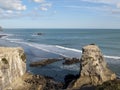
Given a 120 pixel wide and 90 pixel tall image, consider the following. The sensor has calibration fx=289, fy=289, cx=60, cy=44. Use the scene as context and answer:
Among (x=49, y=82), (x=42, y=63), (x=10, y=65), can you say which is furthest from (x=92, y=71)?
(x=42, y=63)

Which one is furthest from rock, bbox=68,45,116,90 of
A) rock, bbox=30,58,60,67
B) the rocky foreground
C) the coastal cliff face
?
rock, bbox=30,58,60,67

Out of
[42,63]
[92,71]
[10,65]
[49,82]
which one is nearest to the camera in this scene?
[10,65]

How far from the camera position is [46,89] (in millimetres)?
42906

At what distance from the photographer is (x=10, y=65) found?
41.6m

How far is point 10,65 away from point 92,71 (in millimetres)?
12080

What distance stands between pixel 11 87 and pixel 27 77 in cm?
502

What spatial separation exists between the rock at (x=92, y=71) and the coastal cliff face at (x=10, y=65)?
831cm

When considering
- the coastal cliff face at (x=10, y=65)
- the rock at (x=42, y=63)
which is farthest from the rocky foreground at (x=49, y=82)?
the rock at (x=42, y=63)

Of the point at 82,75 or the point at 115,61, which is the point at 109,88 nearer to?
the point at 82,75

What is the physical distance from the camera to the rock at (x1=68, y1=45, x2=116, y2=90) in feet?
139

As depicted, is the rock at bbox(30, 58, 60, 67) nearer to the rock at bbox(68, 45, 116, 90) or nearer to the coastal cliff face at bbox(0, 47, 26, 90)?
the coastal cliff face at bbox(0, 47, 26, 90)

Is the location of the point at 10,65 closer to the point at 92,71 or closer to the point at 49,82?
the point at 49,82

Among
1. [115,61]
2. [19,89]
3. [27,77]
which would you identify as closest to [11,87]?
[19,89]

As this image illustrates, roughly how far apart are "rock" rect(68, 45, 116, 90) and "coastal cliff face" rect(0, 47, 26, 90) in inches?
327
